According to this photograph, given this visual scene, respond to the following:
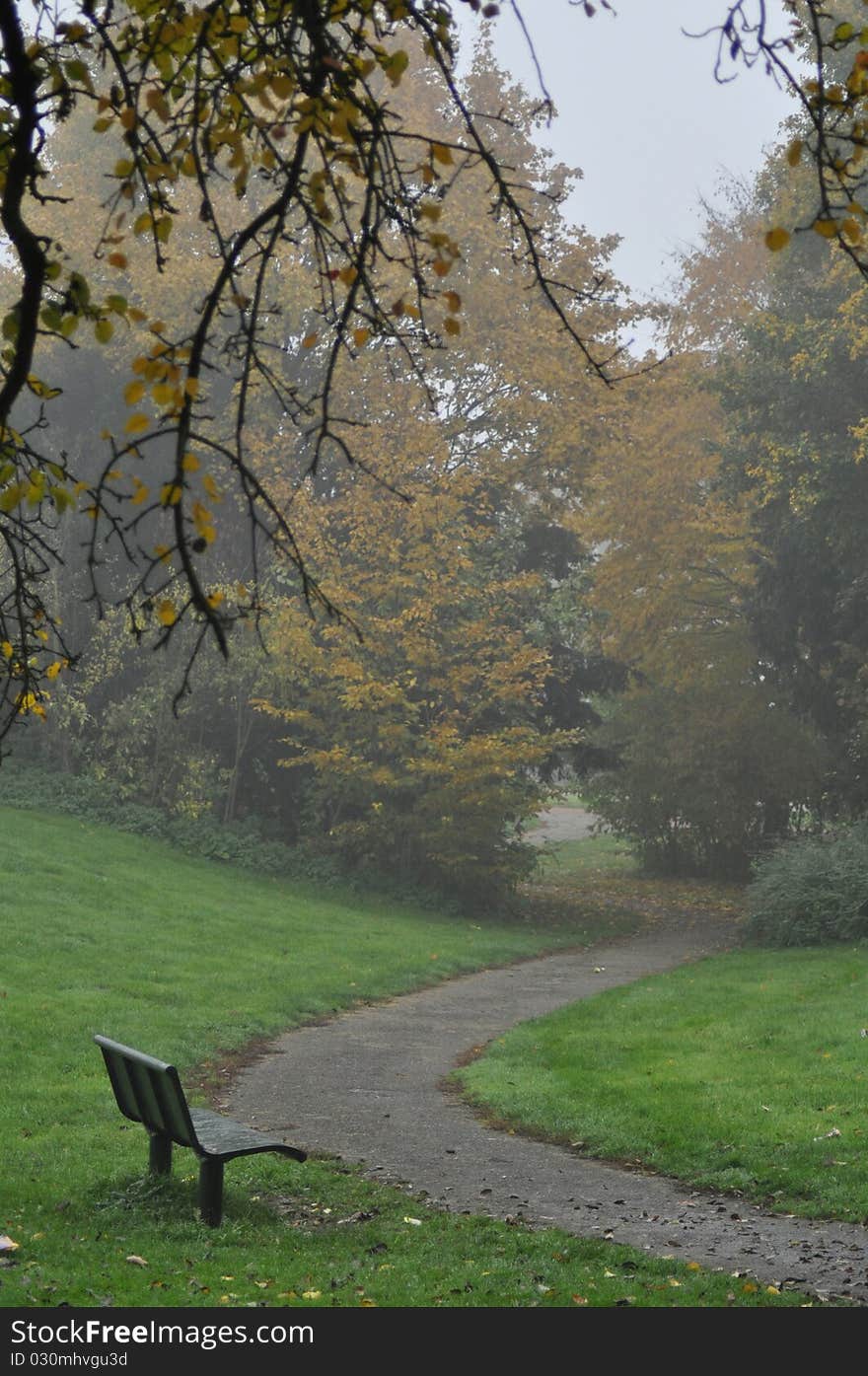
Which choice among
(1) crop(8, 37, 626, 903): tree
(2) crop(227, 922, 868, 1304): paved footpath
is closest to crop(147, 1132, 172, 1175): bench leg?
(2) crop(227, 922, 868, 1304): paved footpath

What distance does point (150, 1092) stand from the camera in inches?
305

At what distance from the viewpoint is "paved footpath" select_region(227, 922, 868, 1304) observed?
7.05 m

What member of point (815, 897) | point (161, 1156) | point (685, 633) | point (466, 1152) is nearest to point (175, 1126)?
point (161, 1156)

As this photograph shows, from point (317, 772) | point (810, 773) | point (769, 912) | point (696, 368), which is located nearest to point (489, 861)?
point (317, 772)

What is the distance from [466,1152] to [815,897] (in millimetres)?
13250

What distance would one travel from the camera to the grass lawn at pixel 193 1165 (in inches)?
245

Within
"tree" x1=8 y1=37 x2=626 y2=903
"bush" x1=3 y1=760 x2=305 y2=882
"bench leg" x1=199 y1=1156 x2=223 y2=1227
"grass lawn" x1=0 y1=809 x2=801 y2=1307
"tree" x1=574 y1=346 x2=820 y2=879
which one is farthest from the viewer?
"tree" x1=574 y1=346 x2=820 y2=879

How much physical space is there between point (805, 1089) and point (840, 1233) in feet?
11.6

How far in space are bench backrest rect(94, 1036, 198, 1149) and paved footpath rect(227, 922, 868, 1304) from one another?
1553 millimetres

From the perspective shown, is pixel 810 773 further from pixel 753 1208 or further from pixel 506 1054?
pixel 753 1208

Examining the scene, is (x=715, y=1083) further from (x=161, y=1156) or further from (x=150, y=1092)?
(x=150, y=1092)

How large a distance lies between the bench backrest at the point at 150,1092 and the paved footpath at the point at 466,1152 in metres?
1.55

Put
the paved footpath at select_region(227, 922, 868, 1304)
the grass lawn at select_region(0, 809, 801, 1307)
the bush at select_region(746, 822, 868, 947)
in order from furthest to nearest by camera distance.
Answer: the bush at select_region(746, 822, 868, 947) → the paved footpath at select_region(227, 922, 868, 1304) → the grass lawn at select_region(0, 809, 801, 1307)

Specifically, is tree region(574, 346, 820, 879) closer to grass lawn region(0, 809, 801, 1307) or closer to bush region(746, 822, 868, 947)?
bush region(746, 822, 868, 947)
